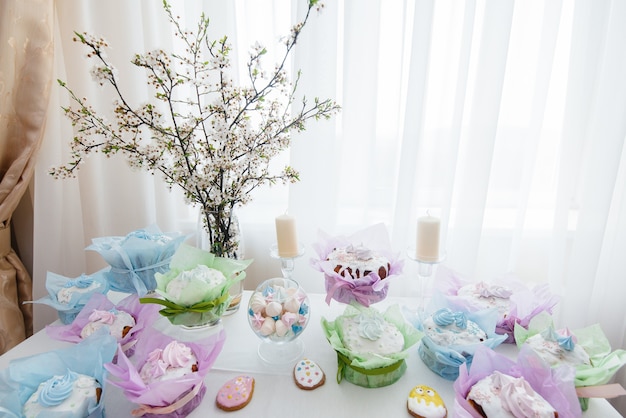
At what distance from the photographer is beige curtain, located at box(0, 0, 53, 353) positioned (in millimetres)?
1015

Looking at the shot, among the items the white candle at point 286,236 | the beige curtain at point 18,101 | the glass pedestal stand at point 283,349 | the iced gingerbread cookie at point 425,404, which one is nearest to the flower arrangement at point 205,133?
the white candle at point 286,236

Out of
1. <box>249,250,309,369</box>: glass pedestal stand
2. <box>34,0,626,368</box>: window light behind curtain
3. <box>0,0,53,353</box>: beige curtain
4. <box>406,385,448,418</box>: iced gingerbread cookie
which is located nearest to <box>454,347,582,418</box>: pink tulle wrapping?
<box>406,385,448,418</box>: iced gingerbread cookie

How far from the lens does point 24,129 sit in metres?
1.07

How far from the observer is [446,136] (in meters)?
1.10

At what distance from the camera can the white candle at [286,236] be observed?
0.82 meters

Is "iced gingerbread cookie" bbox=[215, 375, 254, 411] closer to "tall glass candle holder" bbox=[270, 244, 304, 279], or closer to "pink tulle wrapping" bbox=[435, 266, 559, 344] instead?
"tall glass candle holder" bbox=[270, 244, 304, 279]

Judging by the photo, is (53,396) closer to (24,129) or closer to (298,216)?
(298,216)

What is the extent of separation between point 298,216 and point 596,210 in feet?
3.30

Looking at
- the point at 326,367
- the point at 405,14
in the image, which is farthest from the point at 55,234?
the point at 405,14

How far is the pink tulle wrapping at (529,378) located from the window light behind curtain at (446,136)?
57cm

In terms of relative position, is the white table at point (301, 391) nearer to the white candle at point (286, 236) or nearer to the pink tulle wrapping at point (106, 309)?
the pink tulle wrapping at point (106, 309)

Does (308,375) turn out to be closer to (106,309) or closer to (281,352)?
(281,352)

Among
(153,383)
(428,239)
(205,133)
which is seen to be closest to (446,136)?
(428,239)

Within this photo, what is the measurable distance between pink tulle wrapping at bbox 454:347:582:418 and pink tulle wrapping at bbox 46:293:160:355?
68 centimetres
